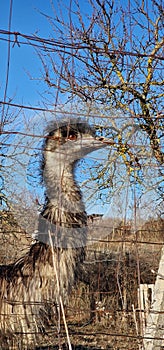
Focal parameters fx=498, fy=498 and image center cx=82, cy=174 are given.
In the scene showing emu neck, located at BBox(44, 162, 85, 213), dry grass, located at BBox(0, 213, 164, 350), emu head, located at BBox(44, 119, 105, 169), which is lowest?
dry grass, located at BBox(0, 213, 164, 350)

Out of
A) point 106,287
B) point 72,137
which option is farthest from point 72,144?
point 106,287

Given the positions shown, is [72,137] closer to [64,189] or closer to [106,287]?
[64,189]

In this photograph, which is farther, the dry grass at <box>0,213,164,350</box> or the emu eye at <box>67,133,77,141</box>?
the dry grass at <box>0,213,164,350</box>

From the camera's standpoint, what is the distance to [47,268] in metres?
3.49

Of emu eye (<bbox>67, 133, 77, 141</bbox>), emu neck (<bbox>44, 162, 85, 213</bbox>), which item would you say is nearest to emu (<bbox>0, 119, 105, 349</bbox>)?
Answer: emu neck (<bbox>44, 162, 85, 213</bbox>)

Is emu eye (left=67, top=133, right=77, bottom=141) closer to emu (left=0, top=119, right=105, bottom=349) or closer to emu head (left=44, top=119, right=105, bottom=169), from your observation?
emu head (left=44, top=119, right=105, bottom=169)

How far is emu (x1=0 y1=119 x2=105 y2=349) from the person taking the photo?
3.37 metres

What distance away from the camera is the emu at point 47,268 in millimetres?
3369

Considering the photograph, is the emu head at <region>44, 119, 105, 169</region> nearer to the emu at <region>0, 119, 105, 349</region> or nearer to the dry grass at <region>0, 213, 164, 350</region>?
the emu at <region>0, 119, 105, 349</region>

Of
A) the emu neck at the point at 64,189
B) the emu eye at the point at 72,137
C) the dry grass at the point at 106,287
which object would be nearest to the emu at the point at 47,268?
the emu neck at the point at 64,189

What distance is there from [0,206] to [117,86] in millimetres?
2874

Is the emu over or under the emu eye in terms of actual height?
under

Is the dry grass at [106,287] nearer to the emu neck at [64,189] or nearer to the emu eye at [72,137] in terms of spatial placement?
the emu neck at [64,189]

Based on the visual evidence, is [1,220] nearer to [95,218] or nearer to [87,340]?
[87,340]
